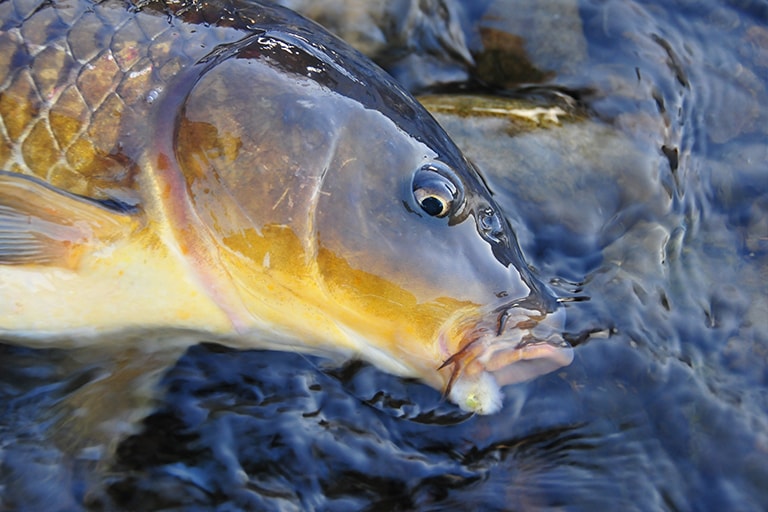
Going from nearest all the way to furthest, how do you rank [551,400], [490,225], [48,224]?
[48,224] → [490,225] → [551,400]

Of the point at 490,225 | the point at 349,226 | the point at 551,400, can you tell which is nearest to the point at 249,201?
the point at 349,226

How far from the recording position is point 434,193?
253cm

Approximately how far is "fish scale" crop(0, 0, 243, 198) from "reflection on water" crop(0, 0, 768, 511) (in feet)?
2.24

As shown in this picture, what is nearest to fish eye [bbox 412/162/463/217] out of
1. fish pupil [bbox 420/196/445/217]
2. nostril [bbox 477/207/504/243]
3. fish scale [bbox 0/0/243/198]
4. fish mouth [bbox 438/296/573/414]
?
fish pupil [bbox 420/196/445/217]

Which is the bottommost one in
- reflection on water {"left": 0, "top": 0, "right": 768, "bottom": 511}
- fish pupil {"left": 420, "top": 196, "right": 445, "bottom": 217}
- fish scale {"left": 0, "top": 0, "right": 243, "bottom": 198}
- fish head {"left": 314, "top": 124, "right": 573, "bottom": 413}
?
reflection on water {"left": 0, "top": 0, "right": 768, "bottom": 511}

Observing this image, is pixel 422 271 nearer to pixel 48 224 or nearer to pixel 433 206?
pixel 433 206

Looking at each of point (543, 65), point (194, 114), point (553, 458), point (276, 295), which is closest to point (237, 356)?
point (276, 295)

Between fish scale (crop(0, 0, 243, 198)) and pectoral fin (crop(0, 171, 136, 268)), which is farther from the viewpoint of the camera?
fish scale (crop(0, 0, 243, 198))

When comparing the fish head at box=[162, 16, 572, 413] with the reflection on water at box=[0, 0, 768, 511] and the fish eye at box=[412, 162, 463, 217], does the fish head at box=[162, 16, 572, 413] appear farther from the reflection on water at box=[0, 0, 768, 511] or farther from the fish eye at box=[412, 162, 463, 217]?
the reflection on water at box=[0, 0, 768, 511]

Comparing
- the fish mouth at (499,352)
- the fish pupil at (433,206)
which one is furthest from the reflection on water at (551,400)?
the fish pupil at (433,206)

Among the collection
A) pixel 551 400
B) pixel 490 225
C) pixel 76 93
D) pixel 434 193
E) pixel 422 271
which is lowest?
pixel 551 400

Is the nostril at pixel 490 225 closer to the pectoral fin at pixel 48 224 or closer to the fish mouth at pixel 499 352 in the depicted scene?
the fish mouth at pixel 499 352

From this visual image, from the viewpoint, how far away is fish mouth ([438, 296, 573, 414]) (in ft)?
8.18

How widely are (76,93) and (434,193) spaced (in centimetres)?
114
